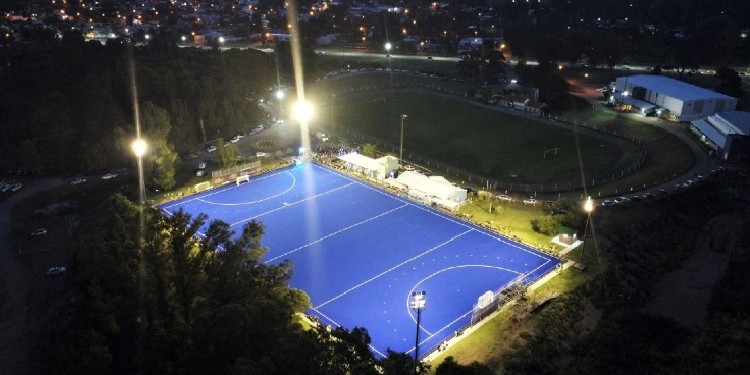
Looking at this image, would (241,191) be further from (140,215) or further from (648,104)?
(648,104)

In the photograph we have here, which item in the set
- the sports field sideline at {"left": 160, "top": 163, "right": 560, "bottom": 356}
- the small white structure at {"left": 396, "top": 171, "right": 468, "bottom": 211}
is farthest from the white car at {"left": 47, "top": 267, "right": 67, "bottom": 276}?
the small white structure at {"left": 396, "top": 171, "right": 468, "bottom": 211}

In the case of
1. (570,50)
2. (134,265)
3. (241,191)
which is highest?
(570,50)

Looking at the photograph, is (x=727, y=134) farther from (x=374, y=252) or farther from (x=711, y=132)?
(x=374, y=252)

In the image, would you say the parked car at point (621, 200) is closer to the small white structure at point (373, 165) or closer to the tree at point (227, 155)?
the small white structure at point (373, 165)

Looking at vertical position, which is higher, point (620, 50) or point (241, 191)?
point (620, 50)

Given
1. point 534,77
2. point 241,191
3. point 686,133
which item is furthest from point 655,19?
point 241,191

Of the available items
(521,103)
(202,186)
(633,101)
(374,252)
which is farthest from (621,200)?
(202,186)

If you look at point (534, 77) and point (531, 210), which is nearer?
point (531, 210)

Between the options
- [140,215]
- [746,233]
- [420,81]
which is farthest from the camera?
[420,81]
